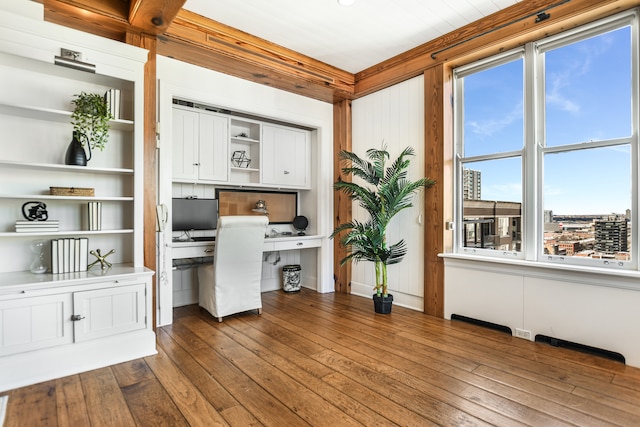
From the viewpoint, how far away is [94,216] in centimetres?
269

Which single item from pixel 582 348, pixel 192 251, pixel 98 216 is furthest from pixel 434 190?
pixel 98 216

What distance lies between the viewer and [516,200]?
10.5ft

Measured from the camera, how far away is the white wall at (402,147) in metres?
3.83

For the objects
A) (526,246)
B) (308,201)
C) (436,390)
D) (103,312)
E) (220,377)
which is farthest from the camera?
(308,201)

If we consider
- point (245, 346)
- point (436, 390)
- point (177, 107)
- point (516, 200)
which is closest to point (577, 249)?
point (516, 200)

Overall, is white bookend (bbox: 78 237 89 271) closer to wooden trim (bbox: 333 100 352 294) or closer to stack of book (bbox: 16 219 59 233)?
stack of book (bbox: 16 219 59 233)

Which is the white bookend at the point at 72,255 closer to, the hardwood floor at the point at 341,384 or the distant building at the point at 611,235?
the hardwood floor at the point at 341,384

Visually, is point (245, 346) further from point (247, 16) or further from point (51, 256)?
point (247, 16)

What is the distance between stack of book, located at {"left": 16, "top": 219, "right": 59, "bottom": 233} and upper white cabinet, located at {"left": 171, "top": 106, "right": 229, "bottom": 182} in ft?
4.46

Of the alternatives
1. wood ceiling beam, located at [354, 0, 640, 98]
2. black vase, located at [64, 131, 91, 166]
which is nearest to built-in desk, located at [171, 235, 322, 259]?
black vase, located at [64, 131, 91, 166]

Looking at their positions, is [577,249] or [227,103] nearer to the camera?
[577,249]

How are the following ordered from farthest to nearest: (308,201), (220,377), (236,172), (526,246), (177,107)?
(308,201), (236,172), (177,107), (526,246), (220,377)

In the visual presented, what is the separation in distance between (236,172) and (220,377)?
2784mm

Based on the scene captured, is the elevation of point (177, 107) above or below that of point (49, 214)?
above
